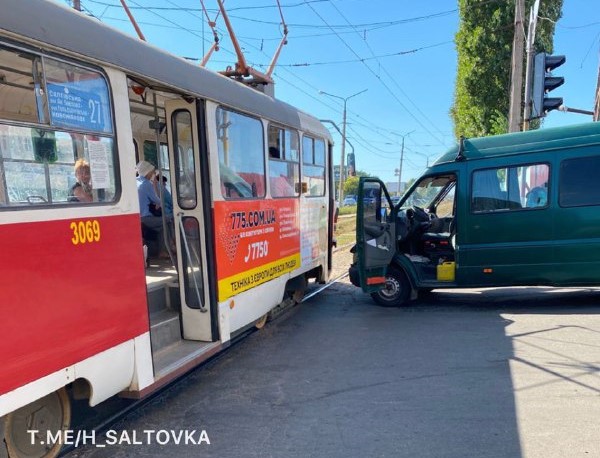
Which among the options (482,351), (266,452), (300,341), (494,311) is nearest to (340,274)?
(494,311)

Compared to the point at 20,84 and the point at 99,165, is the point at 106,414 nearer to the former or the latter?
the point at 99,165

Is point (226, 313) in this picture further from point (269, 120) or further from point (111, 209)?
point (269, 120)

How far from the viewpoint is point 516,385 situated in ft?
13.9

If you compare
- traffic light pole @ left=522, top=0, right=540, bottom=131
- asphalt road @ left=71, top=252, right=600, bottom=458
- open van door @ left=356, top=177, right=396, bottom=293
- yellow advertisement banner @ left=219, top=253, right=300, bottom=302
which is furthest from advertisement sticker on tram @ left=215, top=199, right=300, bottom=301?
traffic light pole @ left=522, top=0, right=540, bottom=131

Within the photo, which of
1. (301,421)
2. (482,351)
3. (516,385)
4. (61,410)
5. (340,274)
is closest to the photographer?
(61,410)

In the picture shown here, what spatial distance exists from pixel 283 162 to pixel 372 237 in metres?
1.93

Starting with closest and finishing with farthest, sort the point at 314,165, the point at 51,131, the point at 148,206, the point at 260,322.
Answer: the point at 51,131 → the point at 148,206 → the point at 260,322 → the point at 314,165

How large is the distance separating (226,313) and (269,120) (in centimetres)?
240

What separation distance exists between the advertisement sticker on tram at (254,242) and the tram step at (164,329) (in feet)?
1.63

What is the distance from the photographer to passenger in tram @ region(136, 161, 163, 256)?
18.3ft

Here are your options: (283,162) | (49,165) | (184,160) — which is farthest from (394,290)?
(49,165)

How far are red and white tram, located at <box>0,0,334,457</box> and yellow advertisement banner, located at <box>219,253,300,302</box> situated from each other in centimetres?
3

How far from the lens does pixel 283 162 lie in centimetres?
600

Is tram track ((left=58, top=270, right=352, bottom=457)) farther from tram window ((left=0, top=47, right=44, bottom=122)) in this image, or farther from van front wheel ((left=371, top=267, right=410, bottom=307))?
van front wheel ((left=371, top=267, right=410, bottom=307))
